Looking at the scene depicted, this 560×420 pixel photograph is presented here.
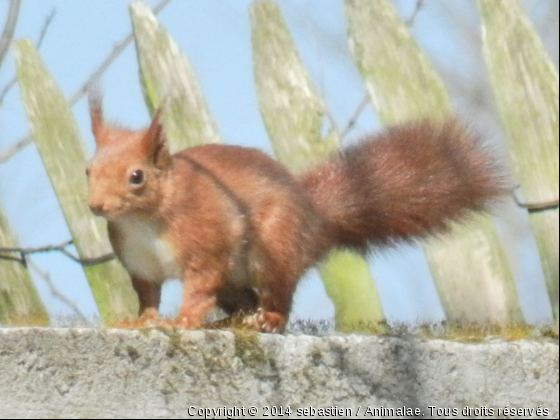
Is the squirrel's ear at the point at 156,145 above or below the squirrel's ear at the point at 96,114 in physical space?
below

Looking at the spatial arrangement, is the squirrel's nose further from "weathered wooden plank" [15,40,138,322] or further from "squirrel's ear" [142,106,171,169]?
"weathered wooden plank" [15,40,138,322]

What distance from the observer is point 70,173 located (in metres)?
2.23

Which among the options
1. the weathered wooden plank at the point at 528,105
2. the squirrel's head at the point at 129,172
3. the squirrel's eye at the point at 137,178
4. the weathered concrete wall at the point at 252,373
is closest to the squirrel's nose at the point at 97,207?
the squirrel's head at the point at 129,172

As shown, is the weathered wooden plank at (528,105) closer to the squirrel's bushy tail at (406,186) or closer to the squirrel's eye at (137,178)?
the squirrel's bushy tail at (406,186)

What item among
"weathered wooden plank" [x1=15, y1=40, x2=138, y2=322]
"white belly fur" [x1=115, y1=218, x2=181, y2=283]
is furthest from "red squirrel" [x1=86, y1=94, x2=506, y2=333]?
"weathered wooden plank" [x1=15, y1=40, x2=138, y2=322]

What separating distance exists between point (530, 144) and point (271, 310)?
2.08ft

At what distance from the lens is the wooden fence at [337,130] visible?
2.24 meters

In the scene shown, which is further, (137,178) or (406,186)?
(406,186)

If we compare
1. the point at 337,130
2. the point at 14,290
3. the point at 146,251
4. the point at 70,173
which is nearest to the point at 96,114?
the point at 70,173

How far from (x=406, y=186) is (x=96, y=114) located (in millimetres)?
621

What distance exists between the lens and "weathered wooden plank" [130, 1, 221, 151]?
2299mm

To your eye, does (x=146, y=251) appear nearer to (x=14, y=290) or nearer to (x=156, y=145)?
(x=156, y=145)

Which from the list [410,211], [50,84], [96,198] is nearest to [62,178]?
[50,84]

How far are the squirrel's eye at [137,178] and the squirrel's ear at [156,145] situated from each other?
40 millimetres
